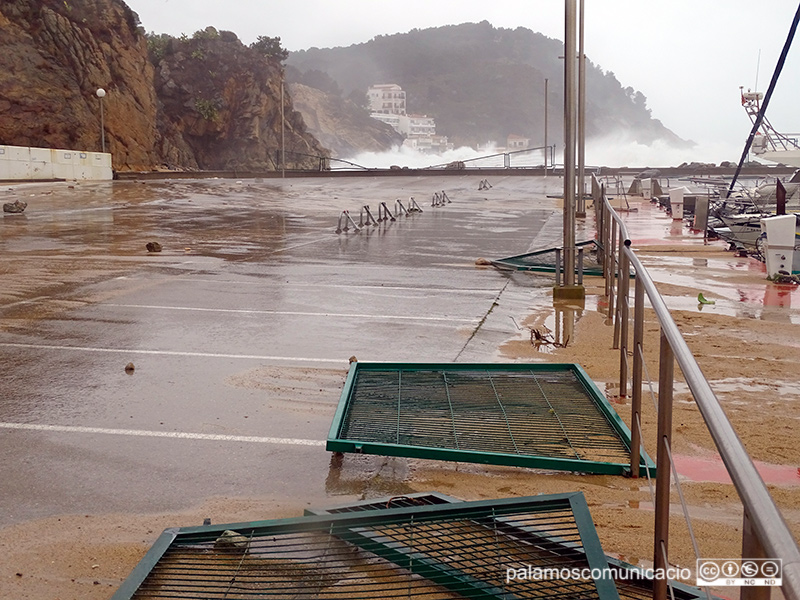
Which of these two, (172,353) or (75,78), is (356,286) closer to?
(172,353)

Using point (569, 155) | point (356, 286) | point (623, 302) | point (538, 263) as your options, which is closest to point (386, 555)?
point (623, 302)

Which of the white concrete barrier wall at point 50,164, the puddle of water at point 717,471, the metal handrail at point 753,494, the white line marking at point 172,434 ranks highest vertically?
the white concrete barrier wall at point 50,164

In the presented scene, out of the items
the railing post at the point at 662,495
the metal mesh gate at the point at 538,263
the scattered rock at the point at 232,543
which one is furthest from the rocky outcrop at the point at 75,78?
the railing post at the point at 662,495

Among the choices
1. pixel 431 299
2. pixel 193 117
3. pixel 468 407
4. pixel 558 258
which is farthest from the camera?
pixel 193 117

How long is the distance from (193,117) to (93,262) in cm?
7196

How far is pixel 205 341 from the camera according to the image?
8922 mm

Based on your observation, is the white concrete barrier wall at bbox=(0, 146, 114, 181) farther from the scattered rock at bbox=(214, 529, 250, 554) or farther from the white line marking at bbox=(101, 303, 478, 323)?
the scattered rock at bbox=(214, 529, 250, 554)

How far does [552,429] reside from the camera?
5.92m

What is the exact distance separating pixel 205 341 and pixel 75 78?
57.4 meters

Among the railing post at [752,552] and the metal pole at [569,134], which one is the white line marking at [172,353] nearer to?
the metal pole at [569,134]

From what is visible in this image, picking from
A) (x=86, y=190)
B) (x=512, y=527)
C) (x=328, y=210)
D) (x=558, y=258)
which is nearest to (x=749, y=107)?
(x=328, y=210)

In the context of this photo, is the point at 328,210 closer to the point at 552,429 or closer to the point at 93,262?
the point at 93,262

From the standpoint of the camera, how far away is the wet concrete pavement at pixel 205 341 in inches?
210

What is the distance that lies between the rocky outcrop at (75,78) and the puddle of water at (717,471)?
57.3 metres
